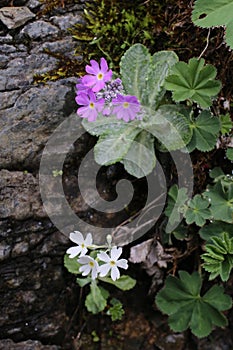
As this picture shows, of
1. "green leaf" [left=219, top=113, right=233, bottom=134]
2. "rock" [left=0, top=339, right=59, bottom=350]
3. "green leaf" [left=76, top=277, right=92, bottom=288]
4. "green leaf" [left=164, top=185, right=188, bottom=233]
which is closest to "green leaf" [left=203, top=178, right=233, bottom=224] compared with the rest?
"green leaf" [left=164, top=185, right=188, bottom=233]

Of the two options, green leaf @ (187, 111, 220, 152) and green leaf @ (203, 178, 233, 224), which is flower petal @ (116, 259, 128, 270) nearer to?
green leaf @ (203, 178, 233, 224)

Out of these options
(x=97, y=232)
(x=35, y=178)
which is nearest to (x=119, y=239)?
(x=97, y=232)

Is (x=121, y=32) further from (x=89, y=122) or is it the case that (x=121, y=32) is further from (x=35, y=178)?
(x=35, y=178)

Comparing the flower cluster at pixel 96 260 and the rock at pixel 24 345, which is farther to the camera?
the rock at pixel 24 345

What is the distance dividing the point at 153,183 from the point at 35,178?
0.58 m

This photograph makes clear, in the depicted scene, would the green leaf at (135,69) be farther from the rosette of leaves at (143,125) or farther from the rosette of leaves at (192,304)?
the rosette of leaves at (192,304)

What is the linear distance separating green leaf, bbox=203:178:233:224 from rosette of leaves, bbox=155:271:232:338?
1.18 feet

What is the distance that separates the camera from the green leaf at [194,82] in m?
2.08

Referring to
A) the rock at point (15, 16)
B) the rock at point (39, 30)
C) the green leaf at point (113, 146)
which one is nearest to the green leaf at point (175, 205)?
the green leaf at point (113, 146)

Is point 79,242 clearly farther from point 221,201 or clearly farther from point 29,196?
point 221,201

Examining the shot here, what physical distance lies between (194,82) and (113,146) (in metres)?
0.46

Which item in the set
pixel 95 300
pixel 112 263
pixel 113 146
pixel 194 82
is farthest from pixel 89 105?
pixel 95 300

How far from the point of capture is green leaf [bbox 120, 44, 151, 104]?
7.24 ft

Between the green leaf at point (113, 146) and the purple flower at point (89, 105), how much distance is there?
0.15m
